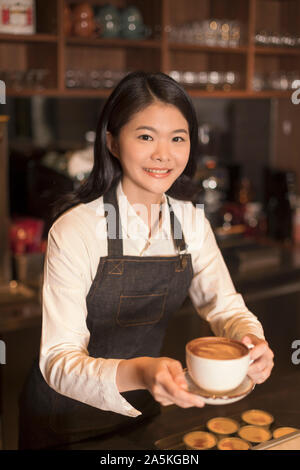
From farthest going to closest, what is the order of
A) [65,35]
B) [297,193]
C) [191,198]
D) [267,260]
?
[297,193] → [267,260] → [65,35] → [191,198]

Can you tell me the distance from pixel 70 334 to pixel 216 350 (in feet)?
0.99

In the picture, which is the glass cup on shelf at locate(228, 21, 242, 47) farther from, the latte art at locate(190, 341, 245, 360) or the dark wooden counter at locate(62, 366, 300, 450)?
the latte art at locate(190, 341, 245, 360)

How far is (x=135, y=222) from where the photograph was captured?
1271 mm

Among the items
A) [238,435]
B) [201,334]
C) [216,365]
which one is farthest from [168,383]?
[201,334]

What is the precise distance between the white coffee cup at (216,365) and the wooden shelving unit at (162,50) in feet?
5.82

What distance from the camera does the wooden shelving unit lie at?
252cm

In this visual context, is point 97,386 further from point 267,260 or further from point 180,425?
point 267,260

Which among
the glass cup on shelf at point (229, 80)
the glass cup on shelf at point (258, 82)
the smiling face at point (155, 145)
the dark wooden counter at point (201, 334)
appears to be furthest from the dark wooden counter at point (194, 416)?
the glass cup on shelf at point (258, 82)

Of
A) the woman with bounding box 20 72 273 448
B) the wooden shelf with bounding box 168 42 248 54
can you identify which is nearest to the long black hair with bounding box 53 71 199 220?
the woman with bounding box 20 72 273 448

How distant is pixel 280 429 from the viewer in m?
1.11

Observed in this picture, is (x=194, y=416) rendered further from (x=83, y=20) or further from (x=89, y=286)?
(x=83, y=20)

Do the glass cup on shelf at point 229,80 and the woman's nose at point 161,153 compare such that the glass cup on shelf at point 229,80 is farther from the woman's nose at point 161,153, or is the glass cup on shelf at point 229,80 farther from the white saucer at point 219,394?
the white saucer at point 219,394

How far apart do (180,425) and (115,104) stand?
598mm
